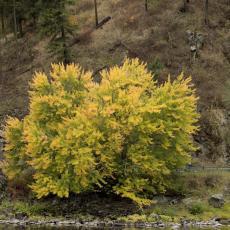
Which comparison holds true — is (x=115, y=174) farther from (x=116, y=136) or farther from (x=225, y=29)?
(x=225, y=29)

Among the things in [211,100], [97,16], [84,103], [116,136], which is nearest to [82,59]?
[97,16]

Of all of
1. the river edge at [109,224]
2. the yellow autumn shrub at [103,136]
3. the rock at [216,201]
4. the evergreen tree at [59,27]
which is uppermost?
the evergreen tree at [59,27]

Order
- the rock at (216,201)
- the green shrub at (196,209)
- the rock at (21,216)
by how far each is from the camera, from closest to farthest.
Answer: the rock at (21,216), the green shrub at (196,209), the rock at (216,201)

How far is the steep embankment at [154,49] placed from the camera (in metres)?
67.0

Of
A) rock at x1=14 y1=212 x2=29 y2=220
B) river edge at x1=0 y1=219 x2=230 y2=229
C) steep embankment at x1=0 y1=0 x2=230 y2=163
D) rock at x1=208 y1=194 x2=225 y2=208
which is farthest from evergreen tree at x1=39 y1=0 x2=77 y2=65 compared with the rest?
rock at x1=208 y1=194 x2=225 y2=208

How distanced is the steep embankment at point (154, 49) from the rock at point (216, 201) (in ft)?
45.2

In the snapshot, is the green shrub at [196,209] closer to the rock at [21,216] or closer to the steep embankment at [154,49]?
the rock at [21,216]

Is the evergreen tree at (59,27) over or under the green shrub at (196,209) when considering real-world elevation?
over

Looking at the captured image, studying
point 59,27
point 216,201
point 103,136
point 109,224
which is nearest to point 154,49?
point 59,27

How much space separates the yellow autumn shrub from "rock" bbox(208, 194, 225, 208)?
4011mm

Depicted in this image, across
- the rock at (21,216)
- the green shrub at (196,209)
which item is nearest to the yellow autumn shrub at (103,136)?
the rock at (21,216)

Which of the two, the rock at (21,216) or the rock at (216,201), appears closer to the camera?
the rock at (21,216)

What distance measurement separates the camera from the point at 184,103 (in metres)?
49.0

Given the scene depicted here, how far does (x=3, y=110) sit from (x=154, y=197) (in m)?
26.5
